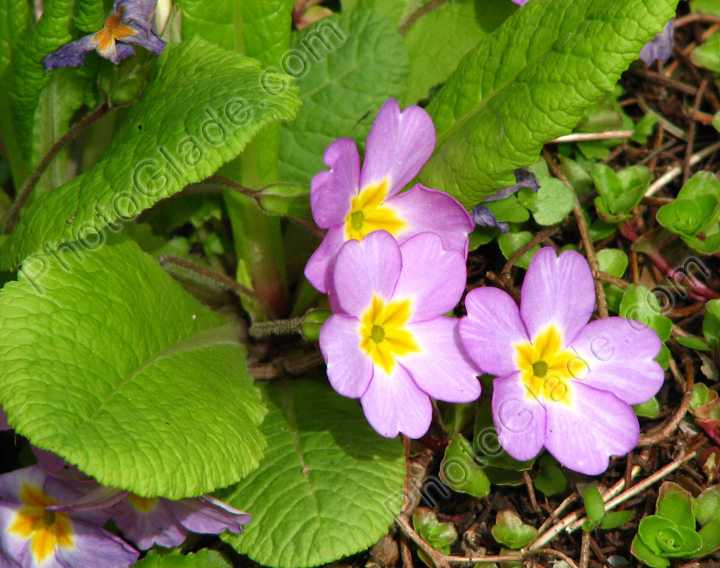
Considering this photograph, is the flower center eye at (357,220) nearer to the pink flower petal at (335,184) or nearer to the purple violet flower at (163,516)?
the pink flower petal at (335,184)

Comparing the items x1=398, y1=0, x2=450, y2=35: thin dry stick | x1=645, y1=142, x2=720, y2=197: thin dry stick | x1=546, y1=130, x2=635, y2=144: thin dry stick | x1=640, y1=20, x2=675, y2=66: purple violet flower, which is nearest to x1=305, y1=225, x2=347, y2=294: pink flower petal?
x1=398, y1=0, x2=450, y2=35: thin dry stick

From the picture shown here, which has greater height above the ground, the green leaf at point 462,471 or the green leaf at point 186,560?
the green leaf at point 462,471

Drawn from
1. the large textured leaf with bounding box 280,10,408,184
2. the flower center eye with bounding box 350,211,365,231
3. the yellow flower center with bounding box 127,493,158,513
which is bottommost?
the yellow flower center with bounding box 127,493,158,513

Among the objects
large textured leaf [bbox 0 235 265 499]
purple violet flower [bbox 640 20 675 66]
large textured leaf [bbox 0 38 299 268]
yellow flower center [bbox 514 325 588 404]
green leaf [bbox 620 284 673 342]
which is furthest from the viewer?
purple violet flower [bbox 640 20 675 66]

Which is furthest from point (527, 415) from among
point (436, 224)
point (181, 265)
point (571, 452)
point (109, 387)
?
point (181, 265)

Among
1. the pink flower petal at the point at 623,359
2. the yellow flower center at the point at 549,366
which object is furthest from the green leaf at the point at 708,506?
the yellow flower center at the point at 549,366

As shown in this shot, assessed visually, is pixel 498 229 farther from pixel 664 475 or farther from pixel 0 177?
pixel 0 177

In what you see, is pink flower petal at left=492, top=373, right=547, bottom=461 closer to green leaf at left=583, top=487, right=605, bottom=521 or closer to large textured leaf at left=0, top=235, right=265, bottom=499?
green leaf at left=583, top=487, right=605, bottom=521
